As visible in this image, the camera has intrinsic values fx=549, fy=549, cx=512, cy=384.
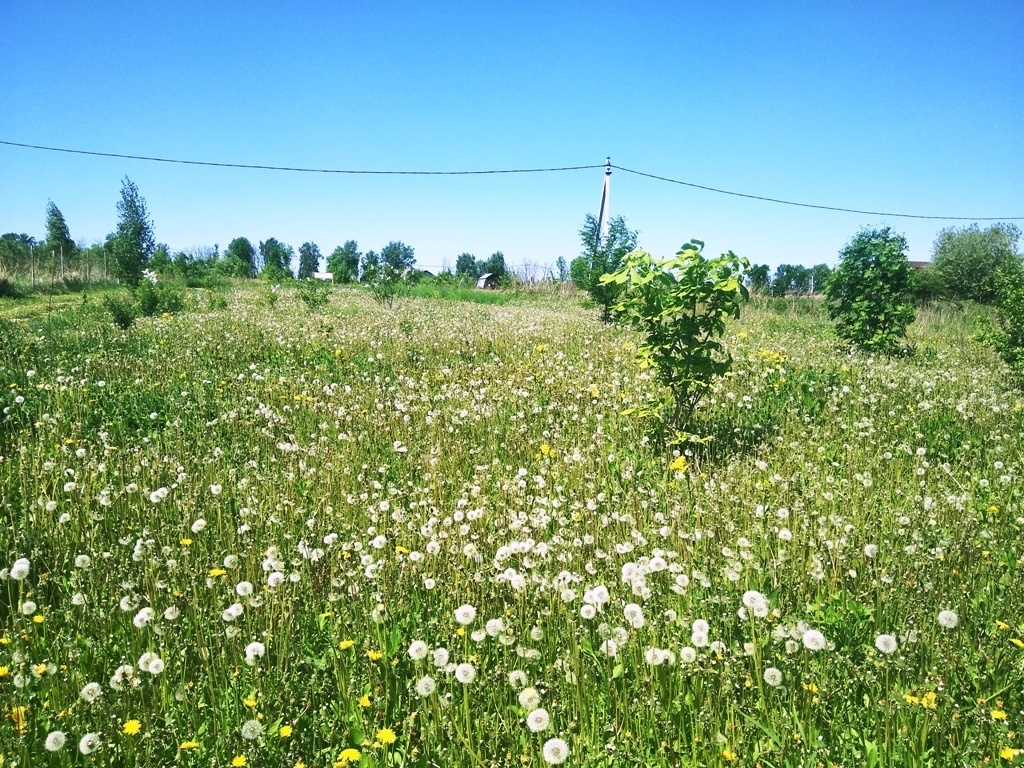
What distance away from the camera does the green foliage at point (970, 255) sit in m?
49.8

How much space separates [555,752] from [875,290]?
13112 mm

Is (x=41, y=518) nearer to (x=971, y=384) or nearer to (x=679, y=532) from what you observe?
(x=679, y=532)

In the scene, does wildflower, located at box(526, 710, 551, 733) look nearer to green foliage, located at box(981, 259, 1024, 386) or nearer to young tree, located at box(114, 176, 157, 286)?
green foliage, located at box(981, 259, 1024, 386)

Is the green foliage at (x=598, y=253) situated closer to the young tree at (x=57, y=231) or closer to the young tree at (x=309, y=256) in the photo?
the young tree at (x=57, y=231)

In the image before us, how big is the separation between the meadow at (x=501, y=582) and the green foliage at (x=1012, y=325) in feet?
11.7

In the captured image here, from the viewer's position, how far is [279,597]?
3.01 metres

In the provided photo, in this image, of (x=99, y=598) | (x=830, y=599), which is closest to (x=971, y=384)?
(x=830, y=599)

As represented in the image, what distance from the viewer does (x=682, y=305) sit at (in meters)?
5.06

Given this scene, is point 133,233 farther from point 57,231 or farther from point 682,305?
point 682,305

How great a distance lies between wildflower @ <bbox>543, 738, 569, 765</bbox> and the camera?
1.88m

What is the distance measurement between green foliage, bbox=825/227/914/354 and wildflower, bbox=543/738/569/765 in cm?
1260

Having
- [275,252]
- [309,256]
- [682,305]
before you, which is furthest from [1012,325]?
[309,256]

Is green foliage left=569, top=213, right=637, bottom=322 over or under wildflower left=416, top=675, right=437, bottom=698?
over

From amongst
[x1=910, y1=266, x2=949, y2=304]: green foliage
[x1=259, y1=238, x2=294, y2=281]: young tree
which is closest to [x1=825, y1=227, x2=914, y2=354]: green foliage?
[x1=910, y1=266, x2=949, y2=304]: green foliage
